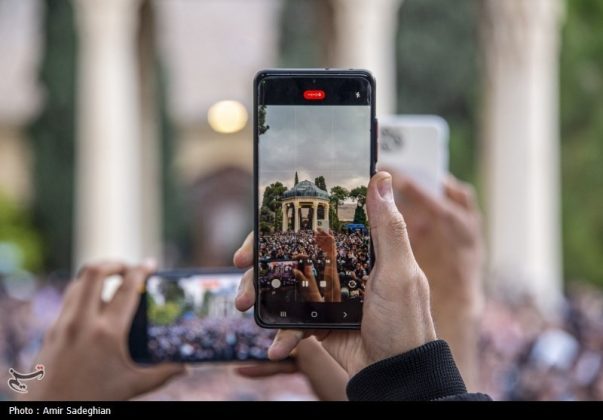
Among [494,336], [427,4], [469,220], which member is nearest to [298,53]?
[427,4]

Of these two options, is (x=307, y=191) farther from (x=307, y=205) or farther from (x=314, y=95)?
(x=314, y=95)

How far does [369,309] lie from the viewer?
6.20ft

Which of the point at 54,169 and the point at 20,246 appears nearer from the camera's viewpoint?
the point at 54,169

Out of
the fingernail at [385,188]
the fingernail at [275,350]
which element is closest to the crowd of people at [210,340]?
the fingernail at [275,350]

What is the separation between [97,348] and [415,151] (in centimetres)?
201

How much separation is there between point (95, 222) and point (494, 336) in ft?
41.7

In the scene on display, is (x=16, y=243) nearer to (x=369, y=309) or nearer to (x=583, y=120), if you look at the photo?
(x=583, y=120)

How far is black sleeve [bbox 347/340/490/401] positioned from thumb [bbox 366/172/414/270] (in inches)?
6.8

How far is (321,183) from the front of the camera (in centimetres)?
188

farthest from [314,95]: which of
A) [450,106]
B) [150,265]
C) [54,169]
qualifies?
[450,106]

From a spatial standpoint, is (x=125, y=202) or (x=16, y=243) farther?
(x=16, y=243)

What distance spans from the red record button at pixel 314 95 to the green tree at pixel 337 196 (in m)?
0.20

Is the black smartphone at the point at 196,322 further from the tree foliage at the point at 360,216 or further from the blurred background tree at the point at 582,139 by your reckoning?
the blurred background tree at the point at 582,139
